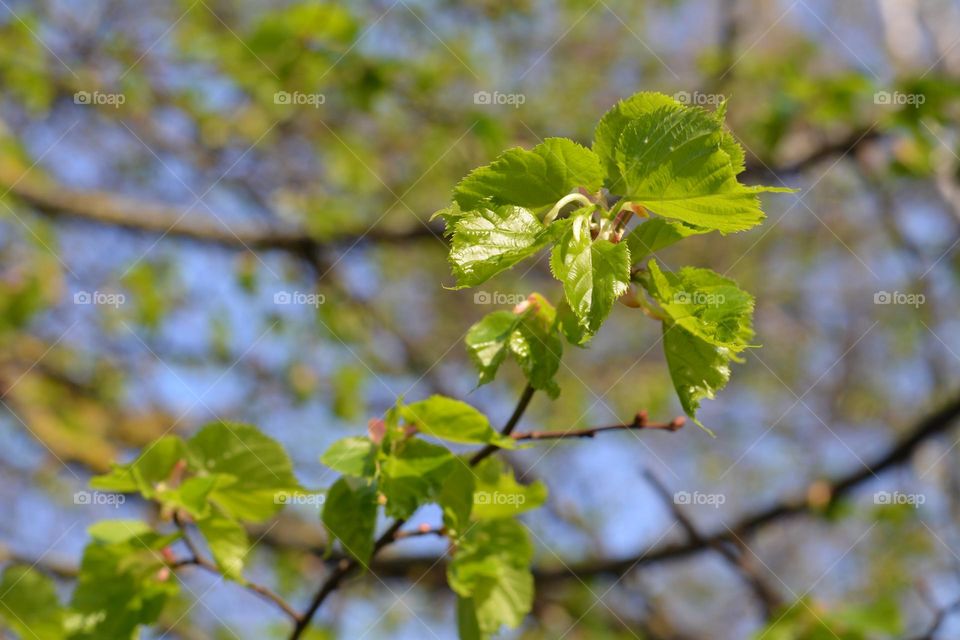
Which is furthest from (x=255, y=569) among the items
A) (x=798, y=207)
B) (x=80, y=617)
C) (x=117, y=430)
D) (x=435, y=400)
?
(x=798, y=207)

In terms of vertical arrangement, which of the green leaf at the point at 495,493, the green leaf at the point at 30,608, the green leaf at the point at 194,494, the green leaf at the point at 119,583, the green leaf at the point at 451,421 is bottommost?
the green leaf at the point at 30,608

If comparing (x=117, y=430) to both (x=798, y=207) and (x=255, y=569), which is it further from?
(x=798, y=207)

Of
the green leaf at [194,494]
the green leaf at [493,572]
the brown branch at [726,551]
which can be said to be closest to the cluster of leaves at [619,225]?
the green leaf at [493,572]

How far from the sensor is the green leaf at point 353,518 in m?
1.24

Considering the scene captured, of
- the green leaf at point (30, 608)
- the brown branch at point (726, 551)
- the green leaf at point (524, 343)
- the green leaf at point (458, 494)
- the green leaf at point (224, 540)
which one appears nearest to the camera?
the green leaf at point (524, 343)

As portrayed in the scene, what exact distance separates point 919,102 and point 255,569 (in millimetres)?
3746

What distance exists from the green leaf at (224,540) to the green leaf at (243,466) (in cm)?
5

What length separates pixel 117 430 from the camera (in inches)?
181

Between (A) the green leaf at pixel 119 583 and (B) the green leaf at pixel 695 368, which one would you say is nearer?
(B) the green leaf at pixel 695 368

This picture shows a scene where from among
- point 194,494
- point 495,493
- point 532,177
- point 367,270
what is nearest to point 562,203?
point 532,177

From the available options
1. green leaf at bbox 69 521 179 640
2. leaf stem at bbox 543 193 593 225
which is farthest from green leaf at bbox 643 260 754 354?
green leaf at bbox 69 521 179 640

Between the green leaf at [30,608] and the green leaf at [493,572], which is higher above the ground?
the green leaf at [493,572]

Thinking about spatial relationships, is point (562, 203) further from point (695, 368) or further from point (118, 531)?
point (118, 531)

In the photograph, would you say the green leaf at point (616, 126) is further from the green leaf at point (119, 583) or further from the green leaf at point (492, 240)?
the green leaf at point (119, 583)
